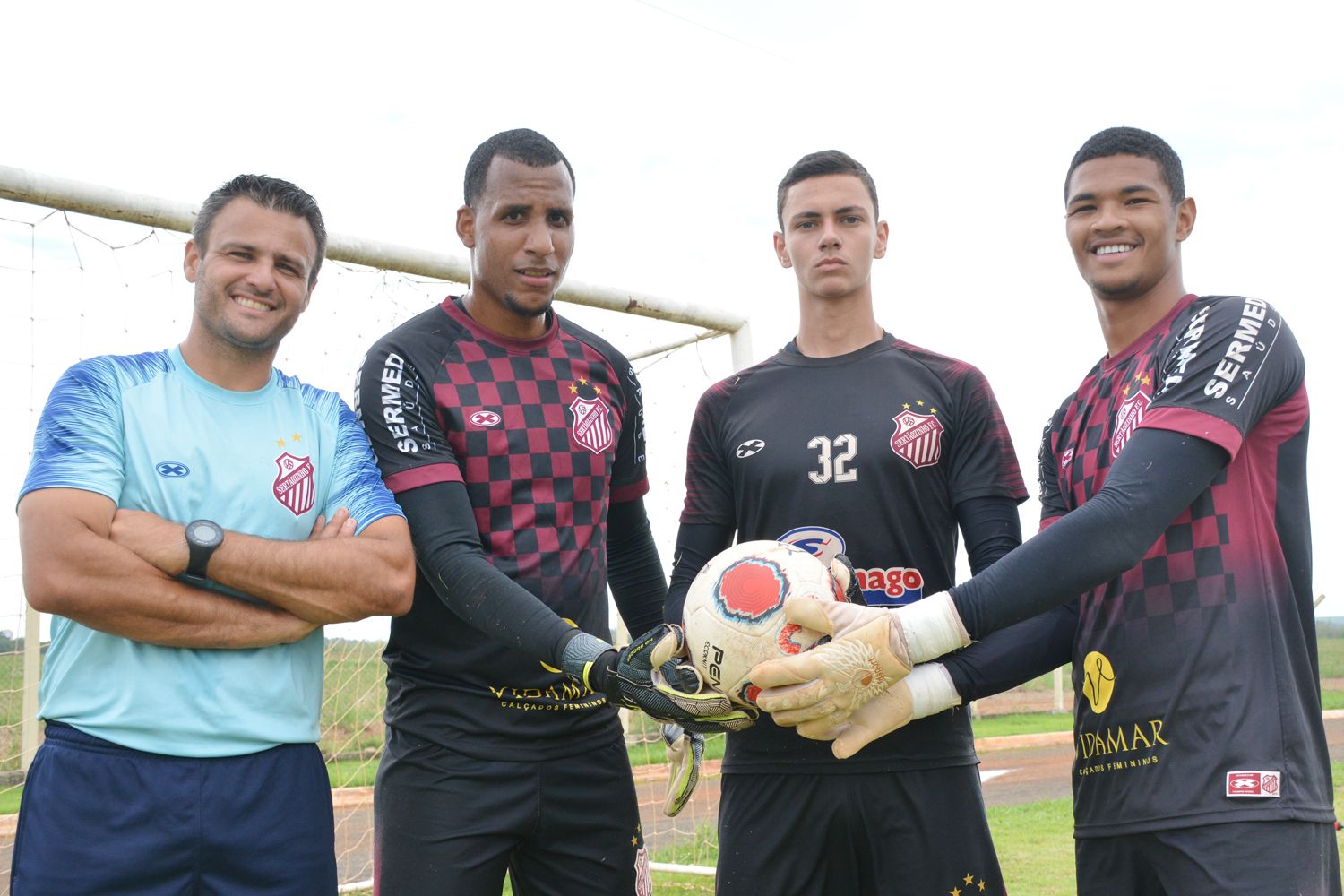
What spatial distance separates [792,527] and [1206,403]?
1.19 metres

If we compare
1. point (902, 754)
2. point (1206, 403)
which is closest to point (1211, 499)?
point (1206, 403)

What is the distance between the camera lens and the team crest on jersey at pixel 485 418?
3.27 m

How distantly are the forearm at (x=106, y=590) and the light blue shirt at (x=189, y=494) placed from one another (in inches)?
3.0

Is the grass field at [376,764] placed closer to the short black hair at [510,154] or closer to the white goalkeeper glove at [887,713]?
the white goalkeeper glove at [887,713]

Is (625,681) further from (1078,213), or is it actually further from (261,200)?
(1078,213)

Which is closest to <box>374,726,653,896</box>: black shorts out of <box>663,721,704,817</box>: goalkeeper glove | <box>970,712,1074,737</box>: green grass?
<box>663,721,704,817</box>: goalkeeper glove

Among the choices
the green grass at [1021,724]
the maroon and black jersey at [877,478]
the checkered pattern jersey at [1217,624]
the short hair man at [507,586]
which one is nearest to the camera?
the checkered pattern jersey at [1217,624]

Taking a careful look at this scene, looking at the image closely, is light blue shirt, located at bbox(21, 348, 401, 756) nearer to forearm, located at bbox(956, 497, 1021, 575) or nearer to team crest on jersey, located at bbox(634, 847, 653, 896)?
team crest on jersey, located at bbox(634, 847, 653, 896)

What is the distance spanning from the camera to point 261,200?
312 cm

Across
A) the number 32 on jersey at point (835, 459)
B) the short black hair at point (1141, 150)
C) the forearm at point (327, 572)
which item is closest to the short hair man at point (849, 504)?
the number 32 on jersey at point (835, 459)

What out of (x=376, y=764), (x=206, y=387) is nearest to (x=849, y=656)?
(x=206, y=387)

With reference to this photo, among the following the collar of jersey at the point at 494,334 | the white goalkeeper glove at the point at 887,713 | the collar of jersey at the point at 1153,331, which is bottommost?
the white goalkeeper glove at the point at 887,713

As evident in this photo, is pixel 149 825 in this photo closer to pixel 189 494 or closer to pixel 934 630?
pixel 189 494

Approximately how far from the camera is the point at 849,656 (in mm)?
2750
